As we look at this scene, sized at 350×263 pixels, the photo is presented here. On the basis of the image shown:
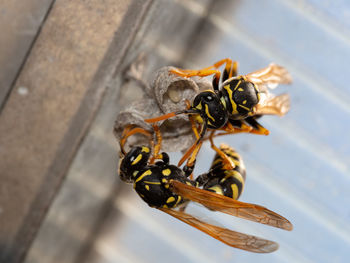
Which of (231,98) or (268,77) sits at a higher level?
(268,77)

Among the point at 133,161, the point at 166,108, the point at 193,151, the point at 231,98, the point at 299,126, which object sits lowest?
the point at 133,161

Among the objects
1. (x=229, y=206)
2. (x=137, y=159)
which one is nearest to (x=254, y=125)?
(x=229, y=206)

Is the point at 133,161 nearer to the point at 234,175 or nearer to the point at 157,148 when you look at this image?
the point at 157,148

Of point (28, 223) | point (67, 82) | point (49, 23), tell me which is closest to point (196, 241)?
point (28, 223)

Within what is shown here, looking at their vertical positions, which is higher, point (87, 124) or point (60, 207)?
point (87, 124)

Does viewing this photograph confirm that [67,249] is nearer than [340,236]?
No

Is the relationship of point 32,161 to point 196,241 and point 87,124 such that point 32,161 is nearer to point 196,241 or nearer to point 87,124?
point 87,124

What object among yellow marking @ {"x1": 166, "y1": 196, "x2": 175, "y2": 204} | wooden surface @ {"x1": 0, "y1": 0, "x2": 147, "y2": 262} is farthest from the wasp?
wooden surface @ {"x1": 0, "y1": 0, "x2": 147, "y2": 262}
